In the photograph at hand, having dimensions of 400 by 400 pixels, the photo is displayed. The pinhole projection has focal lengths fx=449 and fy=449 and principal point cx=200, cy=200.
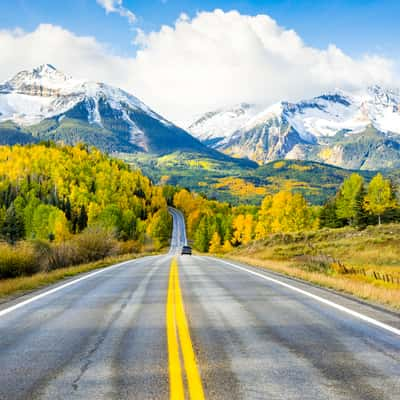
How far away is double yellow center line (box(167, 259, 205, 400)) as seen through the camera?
455 cm

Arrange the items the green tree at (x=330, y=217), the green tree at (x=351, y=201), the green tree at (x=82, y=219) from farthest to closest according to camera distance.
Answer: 1. the green tree at (x=82, y=219)
2. the green tree at (x=330, y=217)
3. the green tree at (x=351, y=201)

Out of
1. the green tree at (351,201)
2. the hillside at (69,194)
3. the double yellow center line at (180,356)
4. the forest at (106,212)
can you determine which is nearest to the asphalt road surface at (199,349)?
the double yellow center line at (180,356)

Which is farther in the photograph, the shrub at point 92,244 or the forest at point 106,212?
the forest at point 106,212

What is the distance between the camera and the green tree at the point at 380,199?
77188 mm

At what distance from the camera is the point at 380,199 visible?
260 ft

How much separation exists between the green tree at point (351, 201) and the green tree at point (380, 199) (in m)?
2.72

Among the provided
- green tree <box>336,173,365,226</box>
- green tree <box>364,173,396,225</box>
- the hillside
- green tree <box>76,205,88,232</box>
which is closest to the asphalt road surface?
green tree <box>336,173,365,226</box>

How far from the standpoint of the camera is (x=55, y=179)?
448ft

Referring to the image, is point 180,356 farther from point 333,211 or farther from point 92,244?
point 333,211

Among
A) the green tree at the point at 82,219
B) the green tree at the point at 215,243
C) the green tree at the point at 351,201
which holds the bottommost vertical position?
the green tree at the point at 215,243

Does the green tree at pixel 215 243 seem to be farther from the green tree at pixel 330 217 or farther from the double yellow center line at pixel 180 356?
the double yellow center line at pixel 180 356

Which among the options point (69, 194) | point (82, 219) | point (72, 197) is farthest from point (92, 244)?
point (69, 194)

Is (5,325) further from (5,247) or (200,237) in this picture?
(200,237)

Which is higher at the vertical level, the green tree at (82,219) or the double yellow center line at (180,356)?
the green tree at (82,219)
